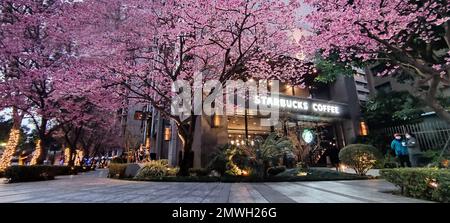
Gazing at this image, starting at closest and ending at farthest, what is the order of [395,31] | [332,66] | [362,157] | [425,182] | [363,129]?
[425,182], [395,31], [332,66], [362,157], [363,129]

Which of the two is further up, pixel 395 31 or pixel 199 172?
pixel 395 31

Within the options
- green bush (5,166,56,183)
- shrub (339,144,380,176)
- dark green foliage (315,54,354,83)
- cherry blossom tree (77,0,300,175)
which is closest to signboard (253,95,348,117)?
cherry blossom tree (77,0,300,175)

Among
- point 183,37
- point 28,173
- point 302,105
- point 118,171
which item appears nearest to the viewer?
point 183,37

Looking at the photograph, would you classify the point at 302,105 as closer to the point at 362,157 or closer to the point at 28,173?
the point at 362,157

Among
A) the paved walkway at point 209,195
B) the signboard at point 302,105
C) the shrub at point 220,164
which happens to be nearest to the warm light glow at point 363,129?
the signboard at point 302,105

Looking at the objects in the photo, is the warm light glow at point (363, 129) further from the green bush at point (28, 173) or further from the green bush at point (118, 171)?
the green bush at point (28, 173)

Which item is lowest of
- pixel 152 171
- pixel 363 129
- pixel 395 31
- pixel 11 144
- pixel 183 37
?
pixel 152 171

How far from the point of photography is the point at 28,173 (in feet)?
33.2

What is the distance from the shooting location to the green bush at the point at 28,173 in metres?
9.52

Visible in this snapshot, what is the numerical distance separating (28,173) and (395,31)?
16077 millimetres

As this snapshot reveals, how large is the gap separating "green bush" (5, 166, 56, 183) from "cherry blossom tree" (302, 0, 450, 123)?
46.6 ft

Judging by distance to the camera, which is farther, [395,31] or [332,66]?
[332,66]

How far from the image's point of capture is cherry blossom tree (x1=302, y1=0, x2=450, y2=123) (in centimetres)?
573

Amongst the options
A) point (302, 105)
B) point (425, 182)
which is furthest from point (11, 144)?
point (302, 105)
